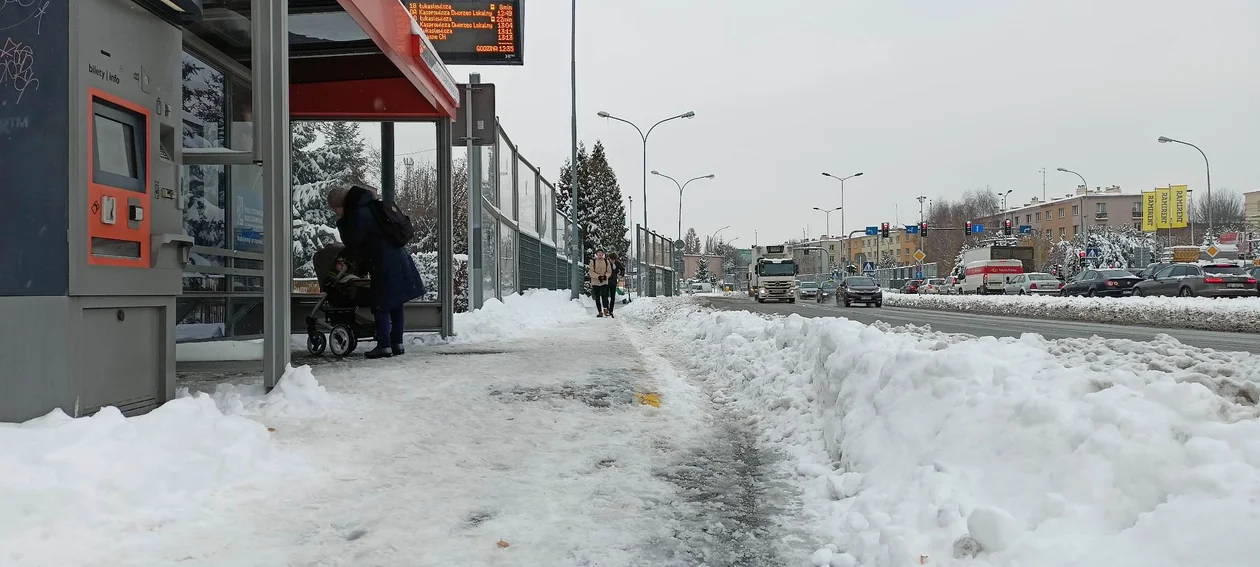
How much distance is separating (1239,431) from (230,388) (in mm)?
5855

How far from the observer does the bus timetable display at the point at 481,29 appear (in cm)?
1658

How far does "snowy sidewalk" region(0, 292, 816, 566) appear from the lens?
122 inches

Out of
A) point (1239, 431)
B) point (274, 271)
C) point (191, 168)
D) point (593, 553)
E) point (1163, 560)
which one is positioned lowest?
point (593, 553)

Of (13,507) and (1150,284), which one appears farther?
(1150,284)

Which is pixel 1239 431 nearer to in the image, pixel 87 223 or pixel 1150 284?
pixel 87 223

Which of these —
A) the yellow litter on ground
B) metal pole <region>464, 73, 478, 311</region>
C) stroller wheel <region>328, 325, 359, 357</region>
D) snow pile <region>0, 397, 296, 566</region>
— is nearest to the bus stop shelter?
stroller wheel <region>328, 325, 359, 357</region>

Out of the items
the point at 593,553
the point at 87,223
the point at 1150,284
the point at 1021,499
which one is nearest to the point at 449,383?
the point at 87,223

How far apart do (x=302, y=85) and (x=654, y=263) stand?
1708 inches

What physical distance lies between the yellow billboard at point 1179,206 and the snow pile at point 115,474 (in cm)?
6596

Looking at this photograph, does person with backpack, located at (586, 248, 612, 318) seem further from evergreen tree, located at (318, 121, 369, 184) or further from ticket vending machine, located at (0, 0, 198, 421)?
ticket vending machine, located at (0, 0, 198, 421)

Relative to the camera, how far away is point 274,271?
5.48 m

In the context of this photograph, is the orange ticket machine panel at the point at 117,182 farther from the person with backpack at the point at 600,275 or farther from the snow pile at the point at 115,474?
the person with backpack at the point at 600,275

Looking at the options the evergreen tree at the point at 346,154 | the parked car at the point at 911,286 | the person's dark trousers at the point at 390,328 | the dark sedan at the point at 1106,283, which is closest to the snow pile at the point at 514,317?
the person's dark trousers at the point at 390,328

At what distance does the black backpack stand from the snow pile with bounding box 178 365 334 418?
2.59 metres
